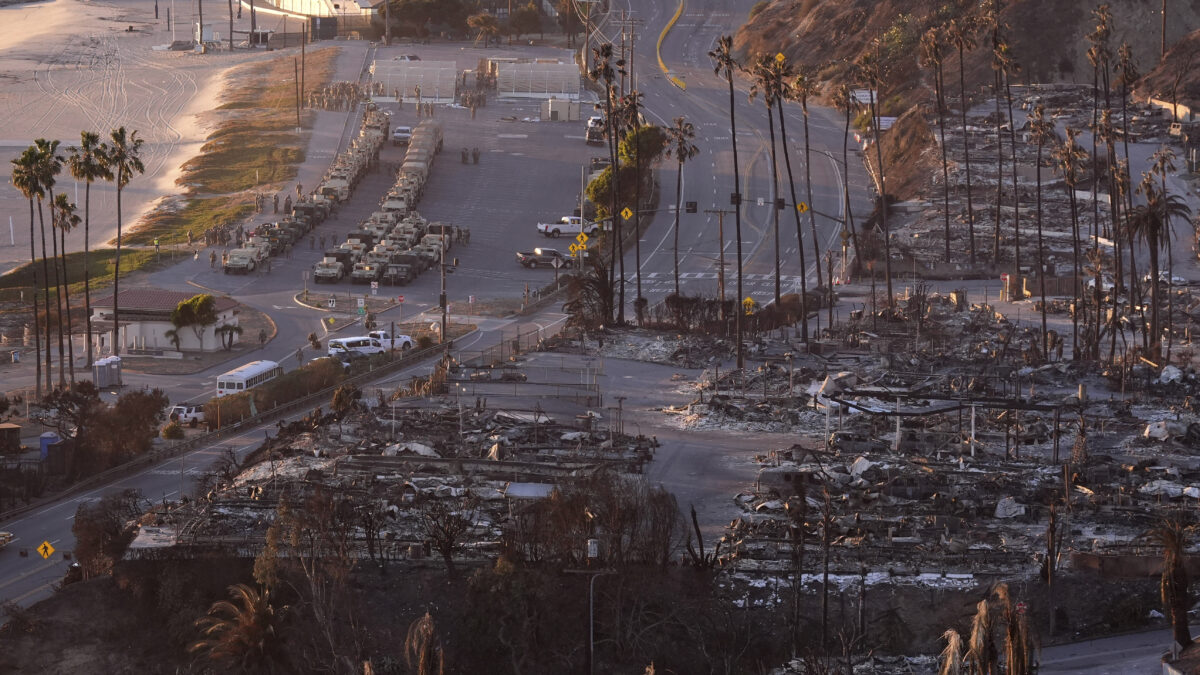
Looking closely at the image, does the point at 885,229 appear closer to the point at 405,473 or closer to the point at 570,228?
the point at 570,228

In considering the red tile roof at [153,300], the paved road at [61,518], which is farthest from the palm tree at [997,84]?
the paved road at [61,518]

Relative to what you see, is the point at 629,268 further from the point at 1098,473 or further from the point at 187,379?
the point at 1098,473

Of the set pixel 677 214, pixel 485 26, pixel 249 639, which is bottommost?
pixel 249 639

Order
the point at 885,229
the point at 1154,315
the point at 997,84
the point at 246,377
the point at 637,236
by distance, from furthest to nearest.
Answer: the point at 997,84 < the point at 885,229 < the point at 637,236 < the point at 1154,315 < the point at 246,377

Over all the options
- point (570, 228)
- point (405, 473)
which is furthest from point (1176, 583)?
point (570, 228)

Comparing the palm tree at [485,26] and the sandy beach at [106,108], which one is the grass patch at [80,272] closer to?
the sandy beach at [106,108]

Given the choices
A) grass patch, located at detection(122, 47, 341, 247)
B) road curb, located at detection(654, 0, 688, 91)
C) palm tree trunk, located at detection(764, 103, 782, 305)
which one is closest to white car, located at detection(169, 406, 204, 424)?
palm tree trunk, located at detection(764, 103, 782, 305)

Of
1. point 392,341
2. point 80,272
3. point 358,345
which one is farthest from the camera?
point 80,272
